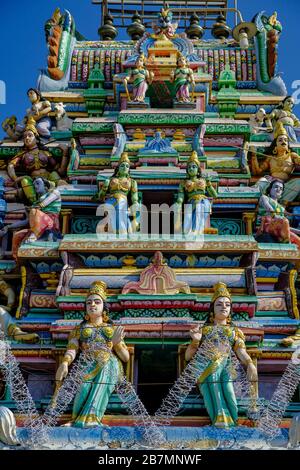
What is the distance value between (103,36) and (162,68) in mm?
6291

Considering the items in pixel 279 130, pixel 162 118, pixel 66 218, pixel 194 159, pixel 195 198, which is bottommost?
pixel 66 218

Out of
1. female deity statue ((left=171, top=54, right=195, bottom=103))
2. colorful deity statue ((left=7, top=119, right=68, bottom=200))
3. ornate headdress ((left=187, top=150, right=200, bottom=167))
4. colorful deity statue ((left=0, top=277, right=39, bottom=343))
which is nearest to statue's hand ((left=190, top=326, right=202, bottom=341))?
colorful deity statue ((left=0, top=277, right=39, bottom=343))

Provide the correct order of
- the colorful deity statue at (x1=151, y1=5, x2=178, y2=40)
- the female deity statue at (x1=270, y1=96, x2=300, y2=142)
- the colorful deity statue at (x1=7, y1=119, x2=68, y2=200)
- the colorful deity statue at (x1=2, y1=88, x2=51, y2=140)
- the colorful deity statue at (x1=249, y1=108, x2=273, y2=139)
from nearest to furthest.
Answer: the colorful deity statue at (x1=7, y1=119, x2=68, y2=200) < the female deity statue at (x1=270, y1=96, x2=300, y2=142) < the colorful deity statue at (x1=2, y1=88, x2=51, y2=140) < the colorful deity statue at (x1=249, y1=108, x2=273, y2=139) < the colorful deity statue at (x1=151, y1=5, x2=178, y2=40)

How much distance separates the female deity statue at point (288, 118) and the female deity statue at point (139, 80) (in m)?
2.76

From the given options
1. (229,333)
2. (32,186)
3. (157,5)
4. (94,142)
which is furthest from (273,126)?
(157,5)

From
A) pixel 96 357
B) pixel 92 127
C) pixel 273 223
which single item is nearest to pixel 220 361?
pixel 96 357

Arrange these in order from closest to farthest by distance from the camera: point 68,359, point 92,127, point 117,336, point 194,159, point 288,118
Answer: point 68,359
point 117,336
point 194,159
point 92,127
point 288,118

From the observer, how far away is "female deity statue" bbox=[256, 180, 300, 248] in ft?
62.9

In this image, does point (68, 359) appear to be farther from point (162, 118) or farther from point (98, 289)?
point (162, 118)

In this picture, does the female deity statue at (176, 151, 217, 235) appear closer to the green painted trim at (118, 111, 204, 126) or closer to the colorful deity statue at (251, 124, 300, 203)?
the colorful deity statue at (251, 124, 300, 203)

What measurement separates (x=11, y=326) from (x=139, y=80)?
7.49 m

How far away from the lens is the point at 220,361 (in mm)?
15781

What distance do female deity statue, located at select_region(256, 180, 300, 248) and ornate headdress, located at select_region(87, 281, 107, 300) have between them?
3.74 m

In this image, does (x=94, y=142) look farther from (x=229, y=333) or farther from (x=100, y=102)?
(x=229, y=333)
